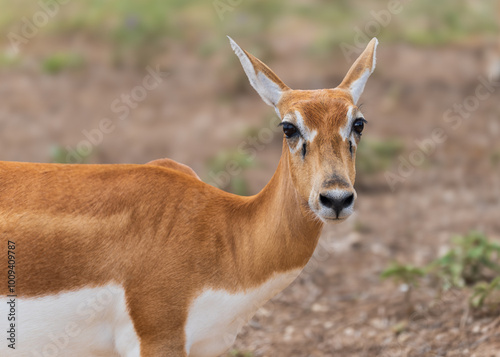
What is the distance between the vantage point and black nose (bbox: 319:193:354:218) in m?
3.93

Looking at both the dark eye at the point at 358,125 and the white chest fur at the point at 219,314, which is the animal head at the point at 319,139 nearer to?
the dark eye at the point at 358,125

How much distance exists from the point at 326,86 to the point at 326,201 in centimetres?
1079

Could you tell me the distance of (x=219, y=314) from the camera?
14.6ft

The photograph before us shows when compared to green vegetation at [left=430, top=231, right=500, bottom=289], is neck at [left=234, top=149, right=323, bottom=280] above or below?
below

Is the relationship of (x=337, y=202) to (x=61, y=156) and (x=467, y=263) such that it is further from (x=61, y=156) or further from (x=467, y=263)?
(x=61, y=156)

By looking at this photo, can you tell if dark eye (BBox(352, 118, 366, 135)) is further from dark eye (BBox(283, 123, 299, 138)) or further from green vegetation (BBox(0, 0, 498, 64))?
green vegetation (BBox(0, 0, 498, 64))

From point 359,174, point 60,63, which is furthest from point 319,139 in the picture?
point 60,63

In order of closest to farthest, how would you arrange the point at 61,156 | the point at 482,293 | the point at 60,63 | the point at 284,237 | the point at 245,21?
the point at 284,237 < the point at 482,293 < the point at 61,156 < the point at 60,63 < the point at 245,21

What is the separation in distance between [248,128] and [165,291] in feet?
29.7

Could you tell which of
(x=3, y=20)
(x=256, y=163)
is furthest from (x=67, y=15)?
(x=256, y=163)

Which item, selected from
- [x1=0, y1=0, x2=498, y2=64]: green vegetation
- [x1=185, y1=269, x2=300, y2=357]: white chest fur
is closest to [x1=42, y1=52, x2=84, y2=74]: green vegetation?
[x1=0, y1=0, x2=498, y2=64]: green vegetation

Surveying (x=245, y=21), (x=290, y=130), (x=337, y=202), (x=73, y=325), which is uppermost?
(x=245, y=21)

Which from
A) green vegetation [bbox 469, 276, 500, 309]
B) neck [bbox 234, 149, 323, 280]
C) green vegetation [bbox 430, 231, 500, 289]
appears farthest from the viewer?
green vegetation [bbox 430, 231, 500, 289]

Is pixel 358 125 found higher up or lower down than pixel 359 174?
lower down
